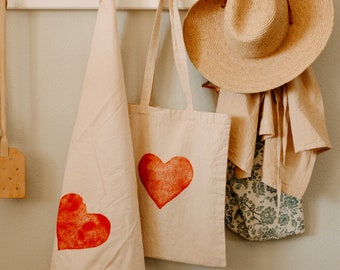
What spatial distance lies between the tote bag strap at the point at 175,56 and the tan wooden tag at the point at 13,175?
0.27 meters

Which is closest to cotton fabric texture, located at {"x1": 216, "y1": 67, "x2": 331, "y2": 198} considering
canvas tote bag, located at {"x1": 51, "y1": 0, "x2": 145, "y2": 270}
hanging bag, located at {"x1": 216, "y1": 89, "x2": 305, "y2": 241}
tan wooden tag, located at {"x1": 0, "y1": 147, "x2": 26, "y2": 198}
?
hanging bag, located at {"x1": 216, "y1": 89, "x2": 305, "y2": 241}

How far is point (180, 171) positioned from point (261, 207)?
191mm

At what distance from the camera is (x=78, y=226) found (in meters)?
0.80

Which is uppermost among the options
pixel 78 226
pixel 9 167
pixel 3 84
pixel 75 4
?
pixel 75 4

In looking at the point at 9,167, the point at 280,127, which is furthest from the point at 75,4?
the point at 280,127

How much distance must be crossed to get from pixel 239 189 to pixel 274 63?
265 mm

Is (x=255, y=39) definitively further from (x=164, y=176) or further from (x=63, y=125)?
(x=63, y=125)

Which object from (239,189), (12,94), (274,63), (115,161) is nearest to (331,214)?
(239,189)

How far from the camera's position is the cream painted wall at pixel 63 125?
Answer: 2.87 feet

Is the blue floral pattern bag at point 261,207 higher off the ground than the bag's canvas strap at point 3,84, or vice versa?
the bag's canvas strap at point 3,84

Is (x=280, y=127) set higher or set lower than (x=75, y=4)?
lower

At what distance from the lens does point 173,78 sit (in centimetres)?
88

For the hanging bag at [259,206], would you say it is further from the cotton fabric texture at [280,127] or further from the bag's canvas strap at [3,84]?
the bag's canvas strap at [3,84]

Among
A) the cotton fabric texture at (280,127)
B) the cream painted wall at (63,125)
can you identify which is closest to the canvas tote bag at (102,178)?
the cream painted wall at (63,125)
